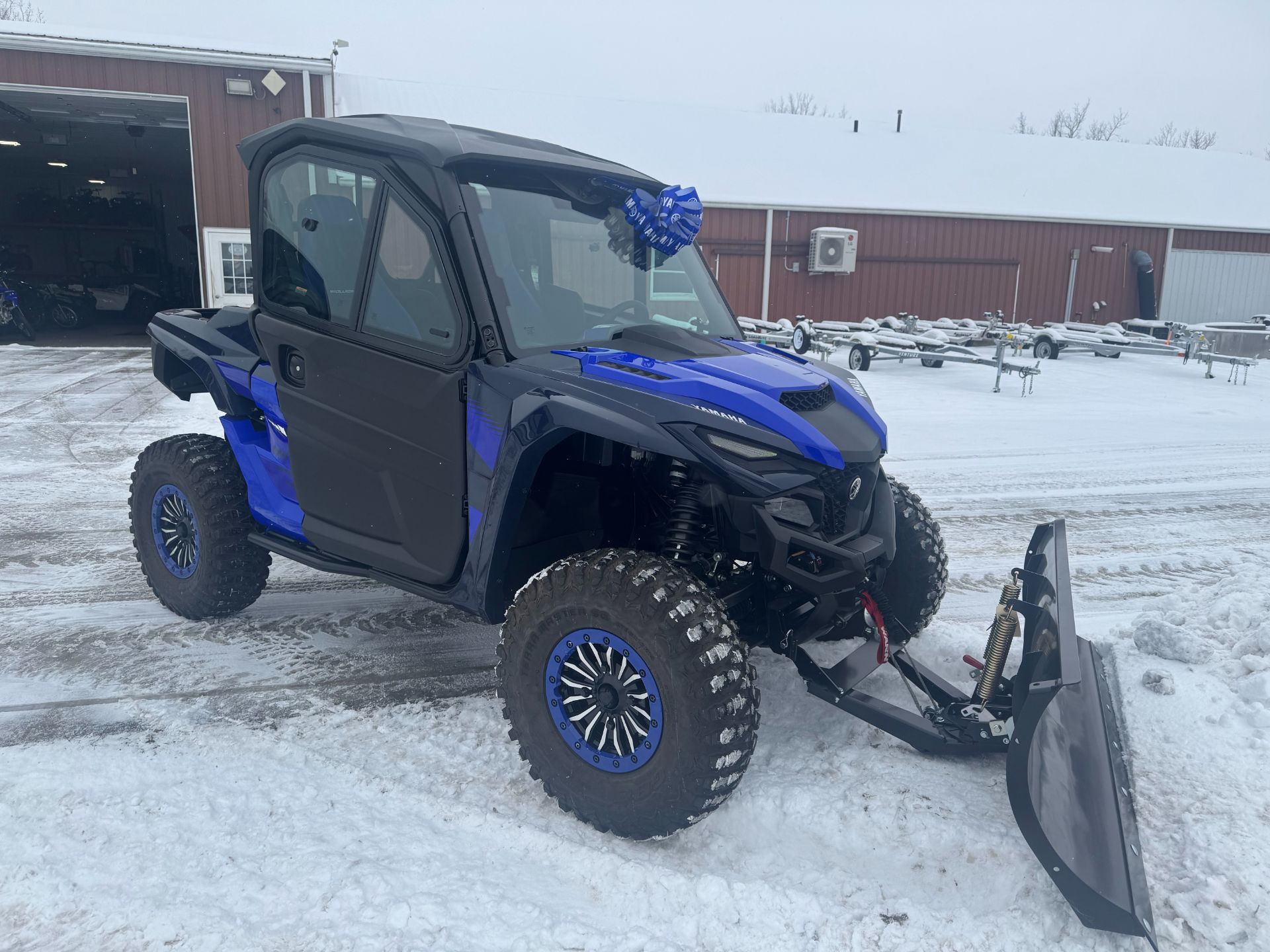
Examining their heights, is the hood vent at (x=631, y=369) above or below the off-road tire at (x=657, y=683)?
above

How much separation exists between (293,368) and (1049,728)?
3.02 metres

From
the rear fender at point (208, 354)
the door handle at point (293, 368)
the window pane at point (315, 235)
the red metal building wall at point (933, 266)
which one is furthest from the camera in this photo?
the red metal building wall at point (933, 266)

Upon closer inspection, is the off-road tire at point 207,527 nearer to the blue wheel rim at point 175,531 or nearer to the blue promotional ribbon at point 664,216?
the blue wheel rim at point 175,531

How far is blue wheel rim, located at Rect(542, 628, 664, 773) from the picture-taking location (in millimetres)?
2654

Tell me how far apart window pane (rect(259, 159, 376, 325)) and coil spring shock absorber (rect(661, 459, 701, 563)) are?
1.41 m

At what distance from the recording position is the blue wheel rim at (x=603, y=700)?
2.65 meters

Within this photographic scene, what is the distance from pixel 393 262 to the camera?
3227mm

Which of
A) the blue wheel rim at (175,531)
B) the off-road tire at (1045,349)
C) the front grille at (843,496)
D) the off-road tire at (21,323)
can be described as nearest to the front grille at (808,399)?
the front grille at (843,496)

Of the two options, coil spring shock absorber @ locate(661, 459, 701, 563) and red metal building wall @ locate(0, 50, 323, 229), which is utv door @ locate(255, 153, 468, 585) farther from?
red metal building wall @ locate(0, 50, 323, 229)

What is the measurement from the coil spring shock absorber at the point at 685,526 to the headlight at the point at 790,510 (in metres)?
0.39

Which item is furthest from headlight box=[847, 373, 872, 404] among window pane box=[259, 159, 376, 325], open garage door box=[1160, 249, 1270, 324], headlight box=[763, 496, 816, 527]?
open garage door box=[1160, 249, 1270, 324]

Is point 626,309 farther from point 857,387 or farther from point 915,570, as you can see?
point 915,570

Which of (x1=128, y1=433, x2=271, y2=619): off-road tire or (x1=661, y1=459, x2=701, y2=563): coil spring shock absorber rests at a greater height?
(x1=661, y1=459, x2=701, y2=563): coil spring shock absorber

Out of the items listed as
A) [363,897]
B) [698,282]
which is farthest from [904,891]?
[698,282]
